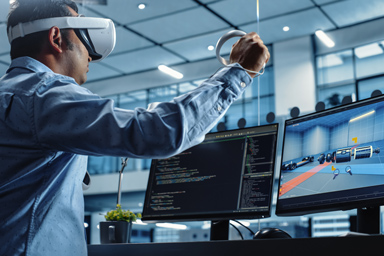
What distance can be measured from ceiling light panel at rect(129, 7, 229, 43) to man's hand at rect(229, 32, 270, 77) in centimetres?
575

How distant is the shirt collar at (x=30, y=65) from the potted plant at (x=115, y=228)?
90cm

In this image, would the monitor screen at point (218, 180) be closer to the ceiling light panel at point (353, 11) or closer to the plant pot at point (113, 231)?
the plant pot at point (113, 231)

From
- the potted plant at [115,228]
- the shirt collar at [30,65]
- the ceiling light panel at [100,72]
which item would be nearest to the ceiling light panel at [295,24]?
the ceiling light panel at [100,72]

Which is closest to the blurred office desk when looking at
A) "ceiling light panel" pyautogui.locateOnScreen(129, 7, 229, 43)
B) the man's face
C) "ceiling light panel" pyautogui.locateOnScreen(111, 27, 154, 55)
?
the man's face

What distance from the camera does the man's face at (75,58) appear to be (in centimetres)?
94

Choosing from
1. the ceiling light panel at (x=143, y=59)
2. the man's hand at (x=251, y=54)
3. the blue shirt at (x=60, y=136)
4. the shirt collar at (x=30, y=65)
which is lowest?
the blue shirt at (x=60, y=136)

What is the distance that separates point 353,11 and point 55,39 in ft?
21.1

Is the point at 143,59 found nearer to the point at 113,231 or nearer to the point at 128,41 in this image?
the point at 128,41

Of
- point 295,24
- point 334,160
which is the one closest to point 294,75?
point 295,24

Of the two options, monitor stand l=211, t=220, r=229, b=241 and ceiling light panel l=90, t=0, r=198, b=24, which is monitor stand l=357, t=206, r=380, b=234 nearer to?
monitor stand l=211, t=220, r=229, b=241

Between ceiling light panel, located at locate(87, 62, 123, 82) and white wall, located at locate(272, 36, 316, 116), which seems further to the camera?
ceiling light panel, located at locate(87, 62, 123, 82)

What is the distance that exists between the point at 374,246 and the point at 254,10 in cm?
582

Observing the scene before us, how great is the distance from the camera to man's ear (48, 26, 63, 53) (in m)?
0.91

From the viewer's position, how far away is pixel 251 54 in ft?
2.97
